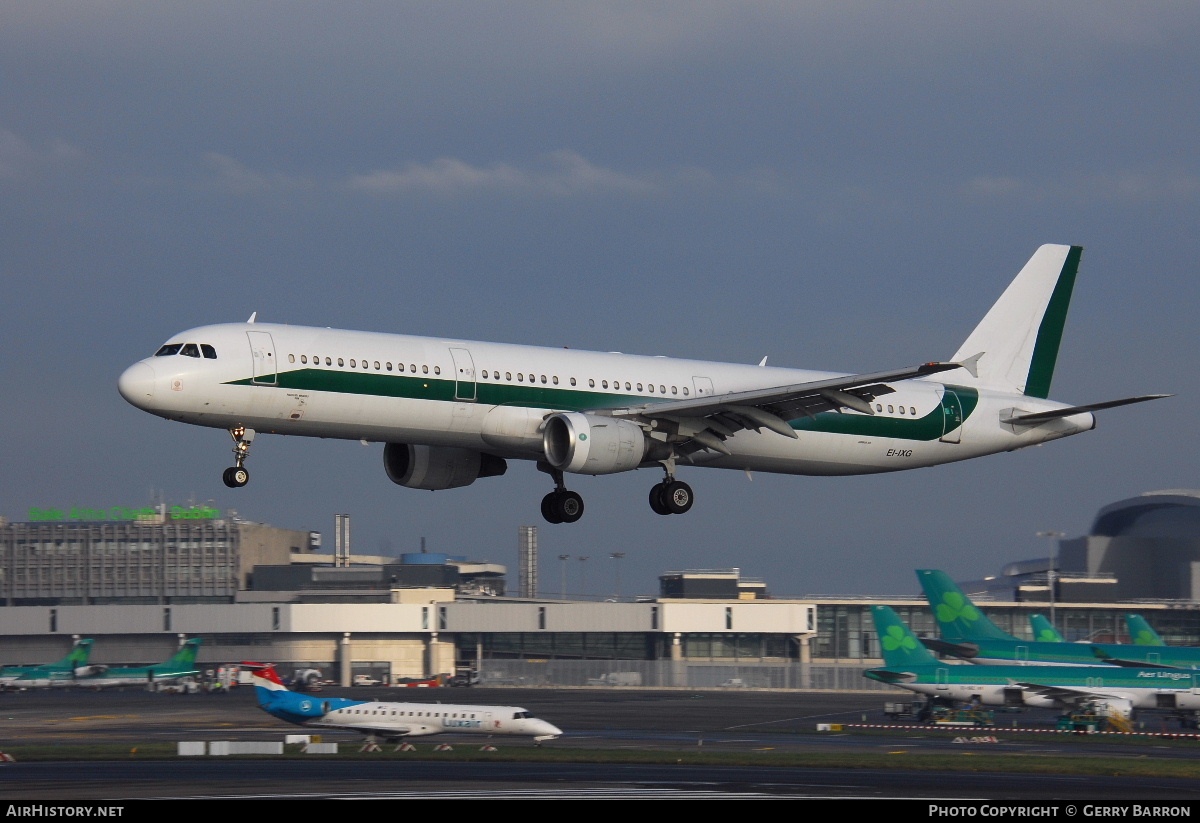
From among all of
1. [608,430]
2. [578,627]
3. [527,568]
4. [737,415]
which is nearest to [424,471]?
[608,430]

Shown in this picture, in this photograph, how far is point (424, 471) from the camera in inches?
2041

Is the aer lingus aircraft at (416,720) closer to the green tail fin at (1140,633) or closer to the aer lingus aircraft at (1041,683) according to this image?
the aer lingus aircraft at (1041,683)

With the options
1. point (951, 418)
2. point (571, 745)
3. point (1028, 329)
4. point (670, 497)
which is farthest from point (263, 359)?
point (1028, 329)

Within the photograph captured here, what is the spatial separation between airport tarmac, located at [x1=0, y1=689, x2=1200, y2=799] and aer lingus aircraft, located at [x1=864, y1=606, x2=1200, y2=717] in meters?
2.93

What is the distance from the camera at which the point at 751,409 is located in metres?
50.6

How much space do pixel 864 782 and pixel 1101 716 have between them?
24.2 metres

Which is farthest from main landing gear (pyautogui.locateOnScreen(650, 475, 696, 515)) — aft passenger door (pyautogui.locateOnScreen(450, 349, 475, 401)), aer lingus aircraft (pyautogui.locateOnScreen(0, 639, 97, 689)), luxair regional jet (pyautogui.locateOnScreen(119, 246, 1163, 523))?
aer lingus aircraft (pyautogui.locateOnScreen(0, 639, 97, 689))

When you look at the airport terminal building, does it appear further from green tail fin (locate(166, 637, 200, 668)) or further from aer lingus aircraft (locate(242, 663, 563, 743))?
aer lingus aircraft (locate(242, 663, 563, 743))

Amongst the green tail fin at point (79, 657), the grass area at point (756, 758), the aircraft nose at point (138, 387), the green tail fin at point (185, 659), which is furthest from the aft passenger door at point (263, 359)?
the green tail fin at point (79, 657)

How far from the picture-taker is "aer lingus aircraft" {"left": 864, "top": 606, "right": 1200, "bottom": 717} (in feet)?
232

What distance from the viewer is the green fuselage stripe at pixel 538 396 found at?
45000 mm

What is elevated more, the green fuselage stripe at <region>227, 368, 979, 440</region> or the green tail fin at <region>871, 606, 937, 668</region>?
the green fuselage stripe at <region>227, 368, 979, 440</region>

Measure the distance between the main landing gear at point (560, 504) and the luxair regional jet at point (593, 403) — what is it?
6 cm
